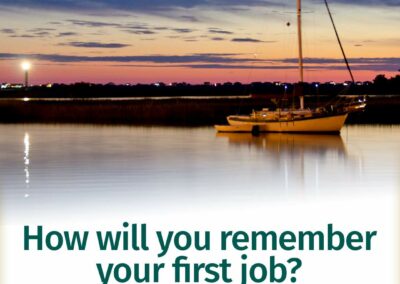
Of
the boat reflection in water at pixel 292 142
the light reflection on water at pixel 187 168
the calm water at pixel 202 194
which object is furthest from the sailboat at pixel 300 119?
the calm water at pixel 202 194

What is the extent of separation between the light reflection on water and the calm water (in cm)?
5

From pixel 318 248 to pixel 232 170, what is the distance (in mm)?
13762

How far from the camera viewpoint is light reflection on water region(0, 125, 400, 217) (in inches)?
922

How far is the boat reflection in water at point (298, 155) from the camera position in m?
27.4

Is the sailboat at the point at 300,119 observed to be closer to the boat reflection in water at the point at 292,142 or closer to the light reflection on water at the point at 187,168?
the boat reflection in water at the point at 292,142

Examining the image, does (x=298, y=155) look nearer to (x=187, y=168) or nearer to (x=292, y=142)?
(x=187, y=168)

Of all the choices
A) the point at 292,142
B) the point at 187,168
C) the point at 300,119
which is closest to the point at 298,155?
the point at 187,168

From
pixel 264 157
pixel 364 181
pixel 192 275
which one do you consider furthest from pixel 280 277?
pixel 264 157

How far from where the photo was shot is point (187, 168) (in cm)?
3036

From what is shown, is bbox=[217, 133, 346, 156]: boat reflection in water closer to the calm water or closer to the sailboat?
the calm water

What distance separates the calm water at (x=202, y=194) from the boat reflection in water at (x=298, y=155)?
0.06 m

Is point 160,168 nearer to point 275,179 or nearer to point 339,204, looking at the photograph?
point 275,179

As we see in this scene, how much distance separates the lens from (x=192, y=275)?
569 inches

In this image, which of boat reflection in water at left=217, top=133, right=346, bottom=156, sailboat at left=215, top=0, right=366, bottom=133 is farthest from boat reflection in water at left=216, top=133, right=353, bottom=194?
sailboat at left=215, top=0, right=366, bottom=133
